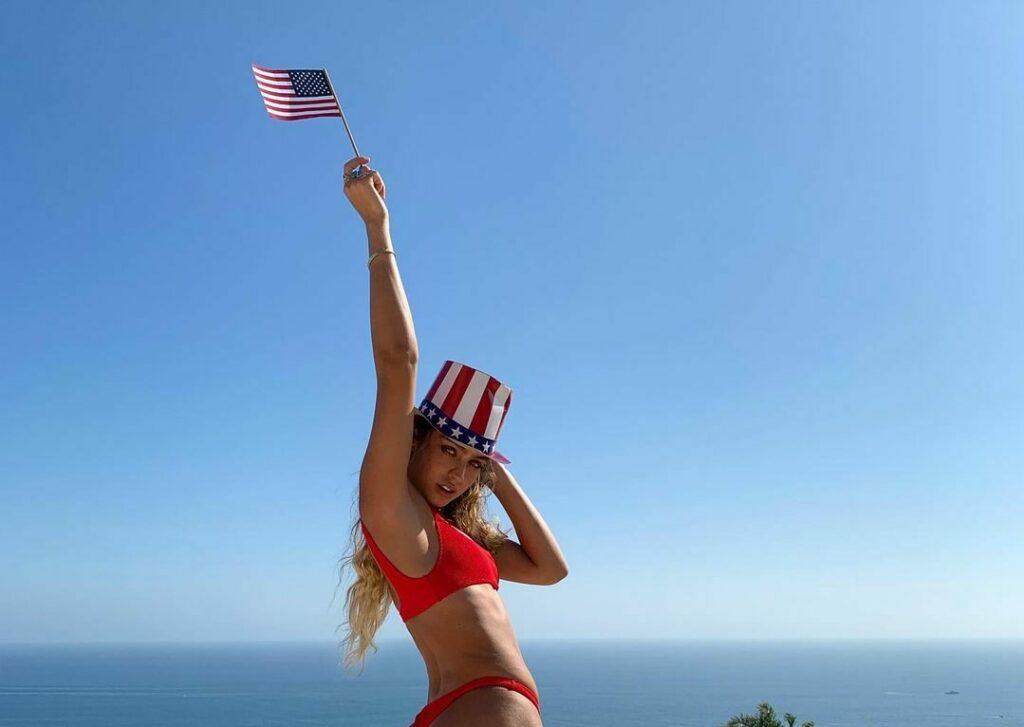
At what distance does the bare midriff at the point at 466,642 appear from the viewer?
2227mm

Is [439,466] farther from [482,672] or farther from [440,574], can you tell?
[482,672]

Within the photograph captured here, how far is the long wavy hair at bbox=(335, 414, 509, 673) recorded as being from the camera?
2.65m

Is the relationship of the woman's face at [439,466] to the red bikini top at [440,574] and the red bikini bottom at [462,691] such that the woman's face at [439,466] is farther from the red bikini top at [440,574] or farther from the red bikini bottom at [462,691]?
the red bikini bottom at [462,691]

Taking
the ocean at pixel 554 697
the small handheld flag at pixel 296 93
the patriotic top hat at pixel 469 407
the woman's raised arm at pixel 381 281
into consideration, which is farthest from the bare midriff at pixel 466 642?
the ocean at pixel 554 697

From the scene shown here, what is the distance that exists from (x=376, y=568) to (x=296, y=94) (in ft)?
7.19

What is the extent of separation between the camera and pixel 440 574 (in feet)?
7.52

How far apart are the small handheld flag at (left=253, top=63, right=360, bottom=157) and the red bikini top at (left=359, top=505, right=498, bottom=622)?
2.10 metres

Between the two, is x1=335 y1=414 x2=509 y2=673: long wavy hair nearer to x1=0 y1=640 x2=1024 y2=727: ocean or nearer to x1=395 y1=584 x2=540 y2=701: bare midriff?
x1=395 y1=584 x2=540 y2=701: bare midriff

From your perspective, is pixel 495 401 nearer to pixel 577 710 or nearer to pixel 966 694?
pixel 577 710

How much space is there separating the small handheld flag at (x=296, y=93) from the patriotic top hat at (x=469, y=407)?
1.72 m

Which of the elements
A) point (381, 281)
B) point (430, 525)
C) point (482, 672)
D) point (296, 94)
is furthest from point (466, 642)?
point (296, 94)

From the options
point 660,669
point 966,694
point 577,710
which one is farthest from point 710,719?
point 660,669

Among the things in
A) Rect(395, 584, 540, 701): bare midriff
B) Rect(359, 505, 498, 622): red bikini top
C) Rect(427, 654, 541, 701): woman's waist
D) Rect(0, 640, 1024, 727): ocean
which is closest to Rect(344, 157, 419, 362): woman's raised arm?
Rect(359, 505, 498, 622): red bikini top

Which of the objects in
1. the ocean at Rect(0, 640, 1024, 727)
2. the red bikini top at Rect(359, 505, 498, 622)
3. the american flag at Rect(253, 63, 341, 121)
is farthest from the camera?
the ocean at Rect(0, 640, 1024, 727)
